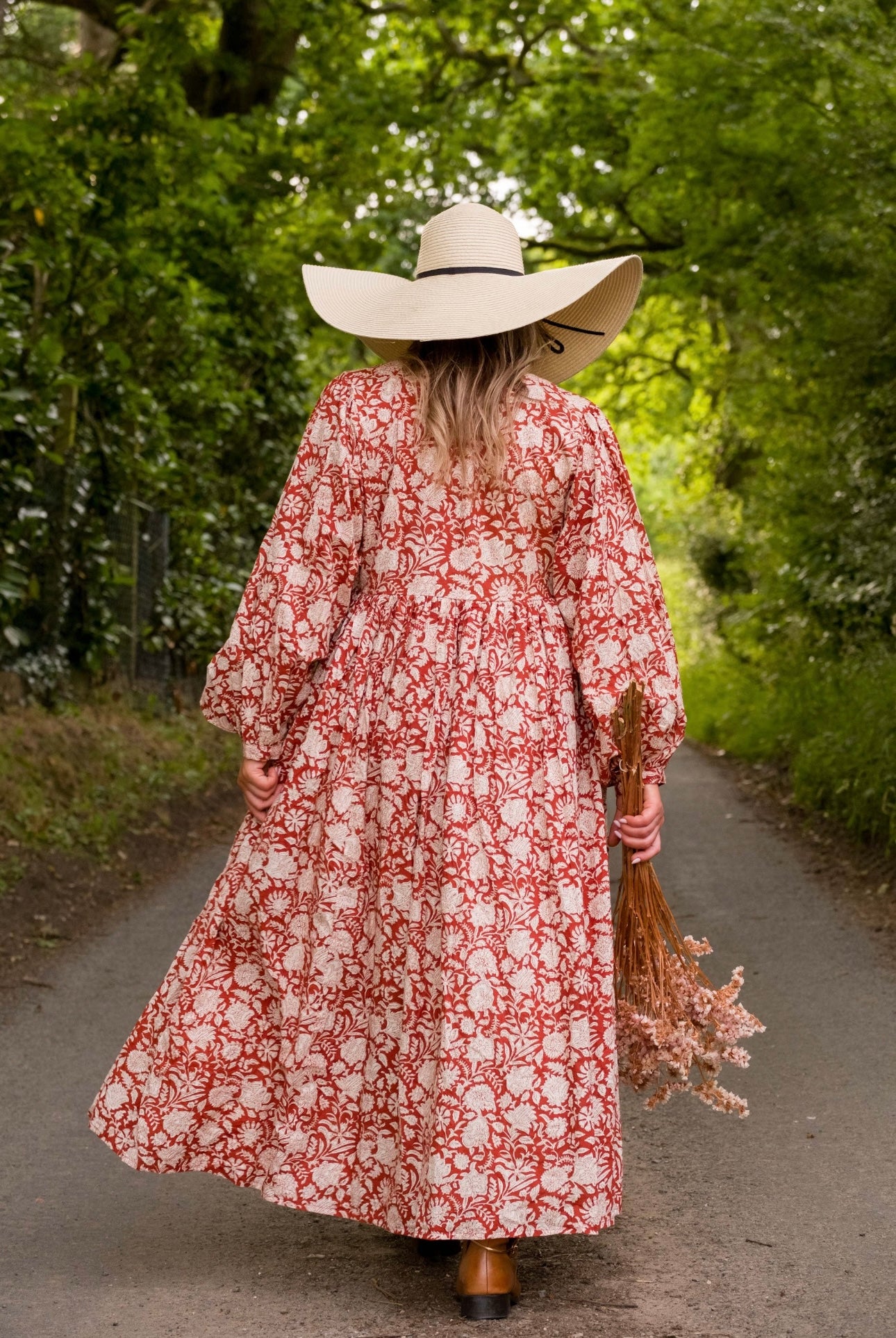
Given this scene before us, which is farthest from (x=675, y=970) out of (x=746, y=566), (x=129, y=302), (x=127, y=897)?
(x=746, y=566)

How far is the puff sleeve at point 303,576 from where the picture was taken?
3135mm

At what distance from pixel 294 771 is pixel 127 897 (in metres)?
4.25

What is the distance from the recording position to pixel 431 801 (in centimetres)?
304

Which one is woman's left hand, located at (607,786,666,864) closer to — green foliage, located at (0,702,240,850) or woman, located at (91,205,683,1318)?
woman, located at (91,205,683,1318)

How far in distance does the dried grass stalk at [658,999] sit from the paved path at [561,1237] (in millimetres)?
354

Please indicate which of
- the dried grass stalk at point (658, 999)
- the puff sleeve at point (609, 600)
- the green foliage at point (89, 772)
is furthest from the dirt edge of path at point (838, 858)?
A: the green foliage at point (89, 772)

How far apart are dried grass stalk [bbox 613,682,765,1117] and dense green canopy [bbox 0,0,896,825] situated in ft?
14.9

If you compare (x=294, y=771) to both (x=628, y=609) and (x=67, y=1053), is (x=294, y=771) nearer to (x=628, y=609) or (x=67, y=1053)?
(x=628, y=609)

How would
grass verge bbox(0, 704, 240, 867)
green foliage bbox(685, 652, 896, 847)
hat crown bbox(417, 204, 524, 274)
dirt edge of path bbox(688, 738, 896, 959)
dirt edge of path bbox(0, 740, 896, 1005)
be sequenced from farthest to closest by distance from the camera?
green foliage bbox(685, 652, 896, 847)
grass verge bbox(0, 704, 240, 867)
dirt edge of path bbox(688, 738, 896, 959)
dirt edge of path bbox(0, 740, 896, 1005)
hat crown bbox(417, 204, 524, 274)

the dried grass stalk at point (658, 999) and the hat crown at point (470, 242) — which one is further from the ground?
the hat crown at point (470, 242)

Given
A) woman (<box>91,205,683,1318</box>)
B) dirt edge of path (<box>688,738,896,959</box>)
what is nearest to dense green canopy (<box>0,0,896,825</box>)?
dirt edge of path (<box>688,738,896,959</box>)

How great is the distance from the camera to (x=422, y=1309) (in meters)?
2.97

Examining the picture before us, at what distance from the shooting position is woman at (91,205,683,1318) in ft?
9.64

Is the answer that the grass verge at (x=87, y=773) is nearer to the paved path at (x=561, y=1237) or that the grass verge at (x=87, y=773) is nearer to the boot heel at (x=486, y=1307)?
the paved path at (x=561, y=1237)
